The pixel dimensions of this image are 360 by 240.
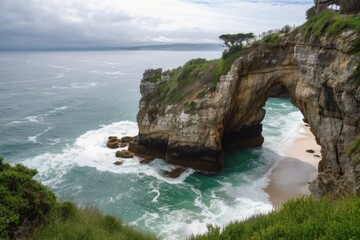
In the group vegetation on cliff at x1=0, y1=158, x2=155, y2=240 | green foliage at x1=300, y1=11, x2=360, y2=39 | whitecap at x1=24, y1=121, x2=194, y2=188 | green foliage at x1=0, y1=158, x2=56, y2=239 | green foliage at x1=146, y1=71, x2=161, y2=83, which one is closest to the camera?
green foliage at x1=0, y1=158, x2=56, y2=239

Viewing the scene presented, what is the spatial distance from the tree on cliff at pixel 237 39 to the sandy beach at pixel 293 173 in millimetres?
13283

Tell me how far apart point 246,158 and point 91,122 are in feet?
85.4

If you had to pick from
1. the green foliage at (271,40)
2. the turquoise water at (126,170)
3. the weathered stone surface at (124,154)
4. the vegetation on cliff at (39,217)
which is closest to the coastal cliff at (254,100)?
the green foliage at (271,40)

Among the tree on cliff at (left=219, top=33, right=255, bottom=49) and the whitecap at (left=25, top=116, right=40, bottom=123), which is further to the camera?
the whitecap at (left=25, top=116, right=40, bottom=123)

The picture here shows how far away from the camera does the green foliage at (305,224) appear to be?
25.5 ft

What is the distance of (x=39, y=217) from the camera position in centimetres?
1109

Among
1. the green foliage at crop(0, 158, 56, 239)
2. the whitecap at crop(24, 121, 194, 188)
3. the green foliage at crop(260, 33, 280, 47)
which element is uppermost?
the green foliage at crop(260, 33, 280, 47)

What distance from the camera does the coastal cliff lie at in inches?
757

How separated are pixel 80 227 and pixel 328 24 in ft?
68.2

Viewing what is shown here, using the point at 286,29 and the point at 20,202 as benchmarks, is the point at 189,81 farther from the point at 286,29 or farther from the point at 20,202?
the point at 20,202

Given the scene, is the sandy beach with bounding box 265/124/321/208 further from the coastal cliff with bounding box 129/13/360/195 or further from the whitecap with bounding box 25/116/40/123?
the whitecap with bounding box 25/116/40/123

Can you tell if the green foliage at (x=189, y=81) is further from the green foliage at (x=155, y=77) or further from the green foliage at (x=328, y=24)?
the green foliage at (x=328, y=24)

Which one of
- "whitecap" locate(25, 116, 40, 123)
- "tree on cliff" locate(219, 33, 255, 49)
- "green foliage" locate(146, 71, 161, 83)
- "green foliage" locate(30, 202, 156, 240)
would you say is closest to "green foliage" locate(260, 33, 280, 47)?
"tree on cliff" locate(219, 33, 255, 49)

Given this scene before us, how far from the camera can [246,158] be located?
33.7 m
